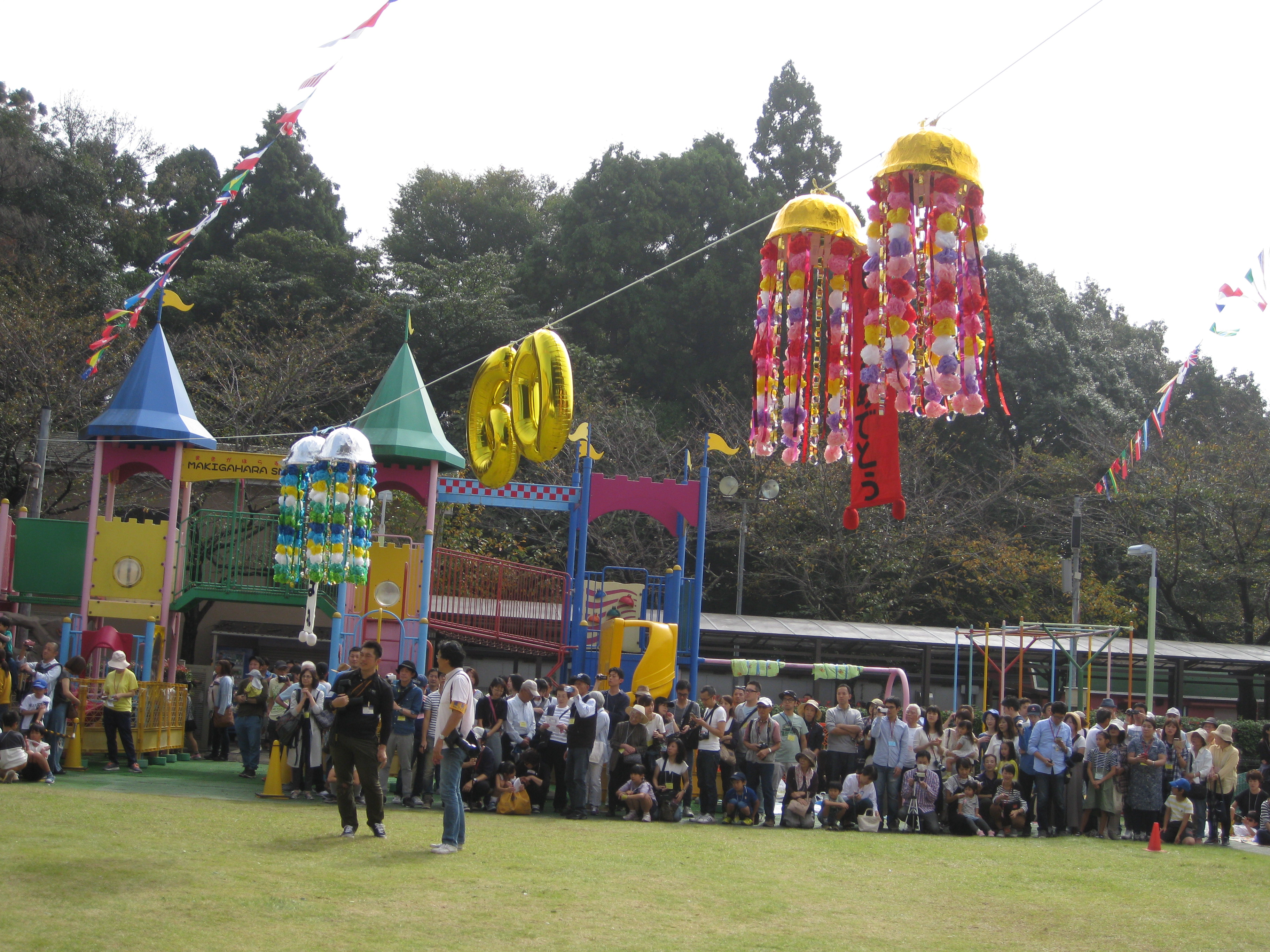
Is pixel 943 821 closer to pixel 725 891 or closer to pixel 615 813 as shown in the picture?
pixel 615 813

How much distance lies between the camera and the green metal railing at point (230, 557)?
58.1 feet

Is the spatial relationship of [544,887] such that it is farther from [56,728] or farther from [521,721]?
[56,728]

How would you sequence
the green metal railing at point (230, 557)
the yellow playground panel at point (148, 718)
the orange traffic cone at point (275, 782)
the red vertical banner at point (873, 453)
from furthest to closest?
the green metal railing at point (230, 557) < the yellow playground panel at point (148, 718) < the orange traffic cone at point (275, 782) < the red vertical banner at point (873, 453)

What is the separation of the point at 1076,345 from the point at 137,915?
35.1 metres

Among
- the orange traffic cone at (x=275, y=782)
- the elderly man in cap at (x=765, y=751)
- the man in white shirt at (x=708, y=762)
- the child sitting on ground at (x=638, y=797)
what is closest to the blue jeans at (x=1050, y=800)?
the elderly man in cap at (x=765, y=751)

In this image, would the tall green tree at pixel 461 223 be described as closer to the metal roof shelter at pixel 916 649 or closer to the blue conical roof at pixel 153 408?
the metal roof shelter at pixel 916 649

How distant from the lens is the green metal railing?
58.1 ft

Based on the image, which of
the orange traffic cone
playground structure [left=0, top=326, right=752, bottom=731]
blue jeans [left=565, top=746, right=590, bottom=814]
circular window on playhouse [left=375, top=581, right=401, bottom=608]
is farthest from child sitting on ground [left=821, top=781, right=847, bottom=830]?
circular window on playhouse [left=375, top=581, right=401, bottom=608]

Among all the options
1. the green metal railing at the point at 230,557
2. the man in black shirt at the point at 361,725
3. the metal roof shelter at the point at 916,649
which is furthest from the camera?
the metal roof shelter at the point at 916,649

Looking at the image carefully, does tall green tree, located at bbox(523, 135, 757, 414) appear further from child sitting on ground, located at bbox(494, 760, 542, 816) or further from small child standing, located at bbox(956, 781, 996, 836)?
child sitting on ground, located at bbox(494, 760, 542, 816)

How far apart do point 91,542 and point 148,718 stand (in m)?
3.28

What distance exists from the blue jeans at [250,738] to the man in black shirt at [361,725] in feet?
18.2

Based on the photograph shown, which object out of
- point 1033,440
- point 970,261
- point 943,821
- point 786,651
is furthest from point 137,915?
point 1033,440

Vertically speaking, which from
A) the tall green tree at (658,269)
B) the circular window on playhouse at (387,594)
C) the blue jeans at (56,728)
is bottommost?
the blue jeans at (56,728)
